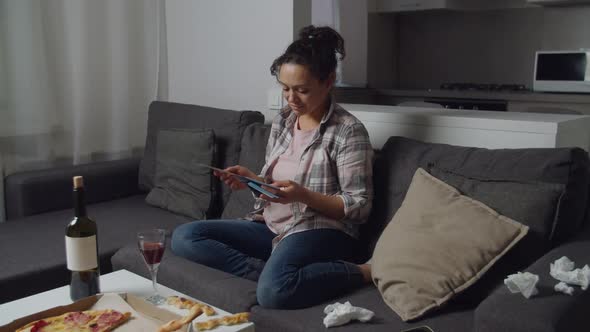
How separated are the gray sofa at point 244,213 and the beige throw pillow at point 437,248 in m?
0.06

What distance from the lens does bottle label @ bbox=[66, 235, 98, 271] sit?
1.39 meters

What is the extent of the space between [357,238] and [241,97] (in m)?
1.42

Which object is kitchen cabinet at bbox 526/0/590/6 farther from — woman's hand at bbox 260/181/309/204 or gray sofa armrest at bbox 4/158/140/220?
woman's hand at bbox 260/181/309/204

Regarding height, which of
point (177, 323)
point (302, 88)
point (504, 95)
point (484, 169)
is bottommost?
point (177, 323)

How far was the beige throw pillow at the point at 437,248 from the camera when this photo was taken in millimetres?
1490

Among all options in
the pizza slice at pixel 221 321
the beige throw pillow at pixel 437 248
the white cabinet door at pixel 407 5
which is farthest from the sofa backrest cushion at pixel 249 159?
the white cabinet door at pixel 407 5

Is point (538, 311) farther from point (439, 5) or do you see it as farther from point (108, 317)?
point (439, 5)

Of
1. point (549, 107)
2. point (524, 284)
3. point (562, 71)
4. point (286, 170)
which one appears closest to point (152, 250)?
point (286, 170)

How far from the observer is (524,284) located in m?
1.28

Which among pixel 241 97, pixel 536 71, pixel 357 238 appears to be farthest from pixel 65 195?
pixel 536 71

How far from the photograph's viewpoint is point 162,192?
2688 mm

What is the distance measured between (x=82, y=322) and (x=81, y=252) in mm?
186

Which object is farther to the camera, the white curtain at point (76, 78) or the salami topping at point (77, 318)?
the white curtain at point (76, 78)

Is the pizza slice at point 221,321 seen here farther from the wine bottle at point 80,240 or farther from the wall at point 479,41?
the wall at point 479,41
